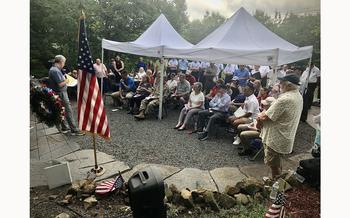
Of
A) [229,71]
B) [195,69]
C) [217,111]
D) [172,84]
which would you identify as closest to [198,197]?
[217,111]

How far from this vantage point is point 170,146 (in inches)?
158

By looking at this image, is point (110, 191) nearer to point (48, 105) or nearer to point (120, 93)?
point (48, 105)

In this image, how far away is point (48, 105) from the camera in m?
3.54

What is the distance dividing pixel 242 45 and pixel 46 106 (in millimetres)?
3125

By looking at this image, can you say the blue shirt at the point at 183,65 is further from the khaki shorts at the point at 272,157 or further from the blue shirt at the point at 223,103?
the khaki shorts at the point at 272,157

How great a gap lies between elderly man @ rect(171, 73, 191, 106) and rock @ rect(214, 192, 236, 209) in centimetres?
335

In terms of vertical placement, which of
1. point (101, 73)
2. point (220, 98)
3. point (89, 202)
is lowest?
point (89, 202)

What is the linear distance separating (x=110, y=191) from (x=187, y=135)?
2.15m

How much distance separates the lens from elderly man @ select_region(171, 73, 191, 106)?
5770 mm

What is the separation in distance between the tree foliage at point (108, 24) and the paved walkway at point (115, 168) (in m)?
1.01

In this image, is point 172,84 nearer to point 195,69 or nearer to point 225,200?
point 195,69

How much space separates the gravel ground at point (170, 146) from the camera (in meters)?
3.54

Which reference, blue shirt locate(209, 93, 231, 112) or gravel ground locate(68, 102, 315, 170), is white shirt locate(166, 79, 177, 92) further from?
blue shirt locate(209, 93, 231, 112)

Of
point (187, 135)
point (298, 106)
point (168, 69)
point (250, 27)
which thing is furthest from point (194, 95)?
point (168, 69)
